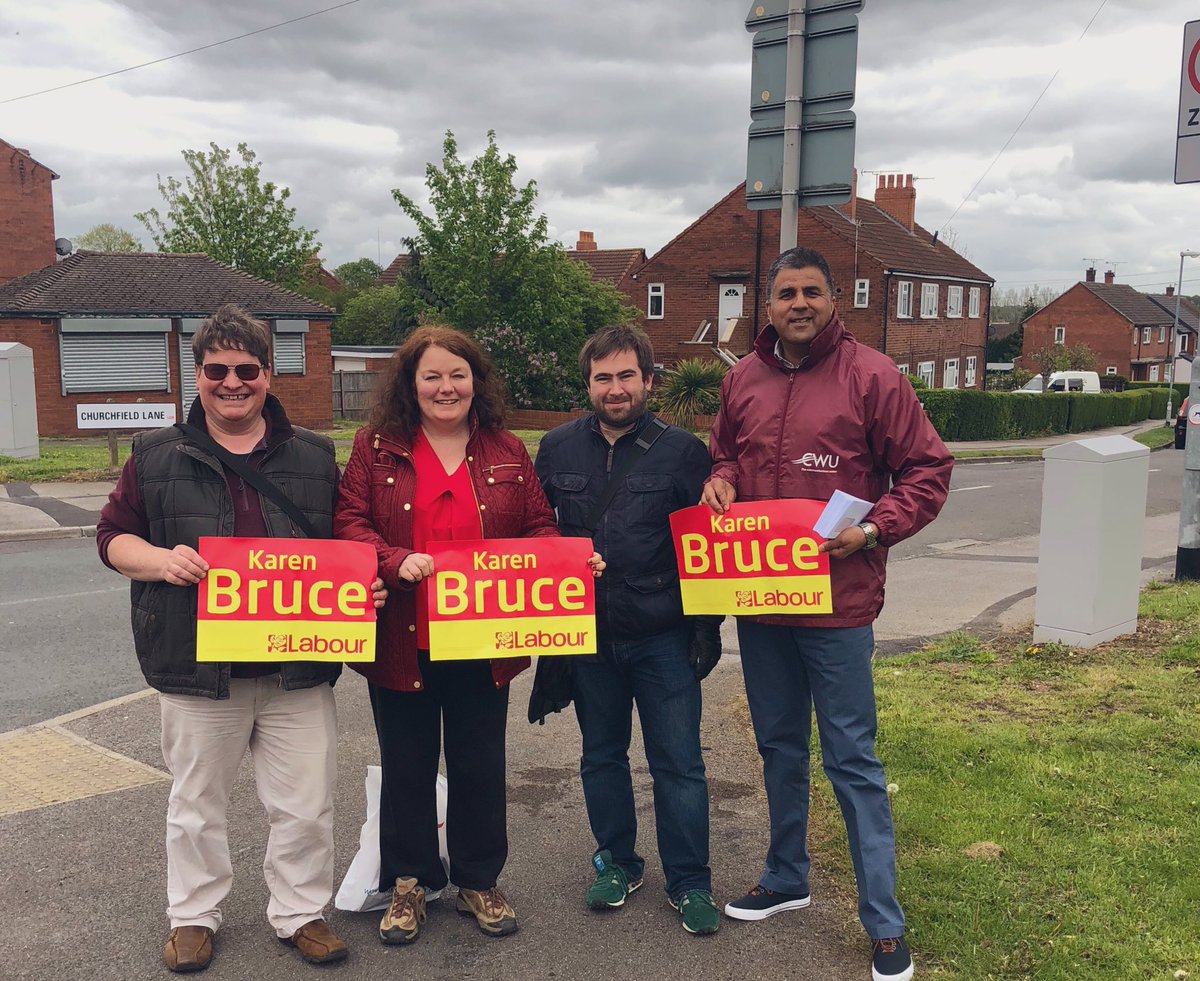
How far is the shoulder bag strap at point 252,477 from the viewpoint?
337cm

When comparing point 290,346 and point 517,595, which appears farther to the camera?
point 290,346

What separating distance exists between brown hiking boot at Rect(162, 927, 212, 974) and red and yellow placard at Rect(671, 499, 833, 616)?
1.89 m

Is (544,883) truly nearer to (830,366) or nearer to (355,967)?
(355,967)

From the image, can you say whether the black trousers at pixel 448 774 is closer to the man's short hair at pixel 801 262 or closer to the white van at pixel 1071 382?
the man's short hair at pixel 801 262

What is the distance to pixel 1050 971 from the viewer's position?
3.23 m

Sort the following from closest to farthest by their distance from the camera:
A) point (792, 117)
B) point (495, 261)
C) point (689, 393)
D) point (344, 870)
→ point (344, 870) < point (792, 117) < point (689, 393) < point (495, 261)

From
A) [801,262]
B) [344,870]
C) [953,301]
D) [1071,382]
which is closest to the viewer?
[801,262]

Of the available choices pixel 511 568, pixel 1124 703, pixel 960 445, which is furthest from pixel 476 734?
pixel 960 445

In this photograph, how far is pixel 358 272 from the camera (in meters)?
77.3

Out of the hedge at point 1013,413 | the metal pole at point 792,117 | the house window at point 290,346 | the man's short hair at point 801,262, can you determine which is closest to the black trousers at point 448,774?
the man's short hair at point 801,262

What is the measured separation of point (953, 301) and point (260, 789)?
145ft

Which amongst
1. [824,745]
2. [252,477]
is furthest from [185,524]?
[824,745]

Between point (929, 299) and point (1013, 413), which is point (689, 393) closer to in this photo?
point (1013, 413)

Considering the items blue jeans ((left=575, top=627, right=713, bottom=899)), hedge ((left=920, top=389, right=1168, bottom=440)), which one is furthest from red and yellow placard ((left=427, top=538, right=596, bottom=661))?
hedge ((left=920, top=389, right=1168, bottom=440))
